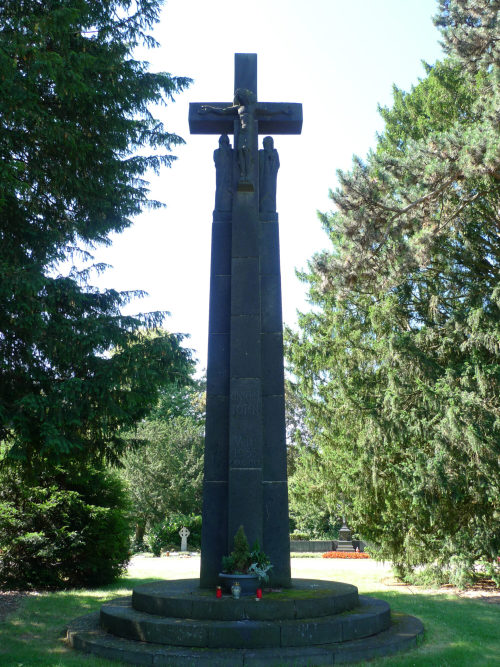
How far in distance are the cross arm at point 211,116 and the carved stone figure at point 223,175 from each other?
0.83 ft

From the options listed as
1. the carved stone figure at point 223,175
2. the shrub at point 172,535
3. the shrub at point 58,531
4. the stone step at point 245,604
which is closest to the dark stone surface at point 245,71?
the carved stone figure at point 223,175

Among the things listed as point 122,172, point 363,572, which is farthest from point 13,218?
point 363,572

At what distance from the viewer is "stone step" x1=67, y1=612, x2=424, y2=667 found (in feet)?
18.0

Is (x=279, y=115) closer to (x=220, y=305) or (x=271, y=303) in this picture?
(x=271, y=303)

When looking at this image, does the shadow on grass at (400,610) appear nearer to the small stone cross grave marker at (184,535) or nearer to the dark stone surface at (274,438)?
the dark stone surface at (274,438)

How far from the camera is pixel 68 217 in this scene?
415 inches

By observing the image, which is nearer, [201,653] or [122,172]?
[201,653]

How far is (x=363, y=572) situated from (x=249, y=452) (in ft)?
34.3

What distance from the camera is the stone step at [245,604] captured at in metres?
6.35

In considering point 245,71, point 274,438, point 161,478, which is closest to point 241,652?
point 274,438

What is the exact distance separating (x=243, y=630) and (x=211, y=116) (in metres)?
7.70

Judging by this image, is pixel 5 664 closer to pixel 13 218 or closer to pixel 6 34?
pixel 13 218

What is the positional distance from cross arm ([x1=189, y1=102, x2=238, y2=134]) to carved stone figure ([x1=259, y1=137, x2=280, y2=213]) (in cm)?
78

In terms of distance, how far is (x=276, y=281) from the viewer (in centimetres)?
870
